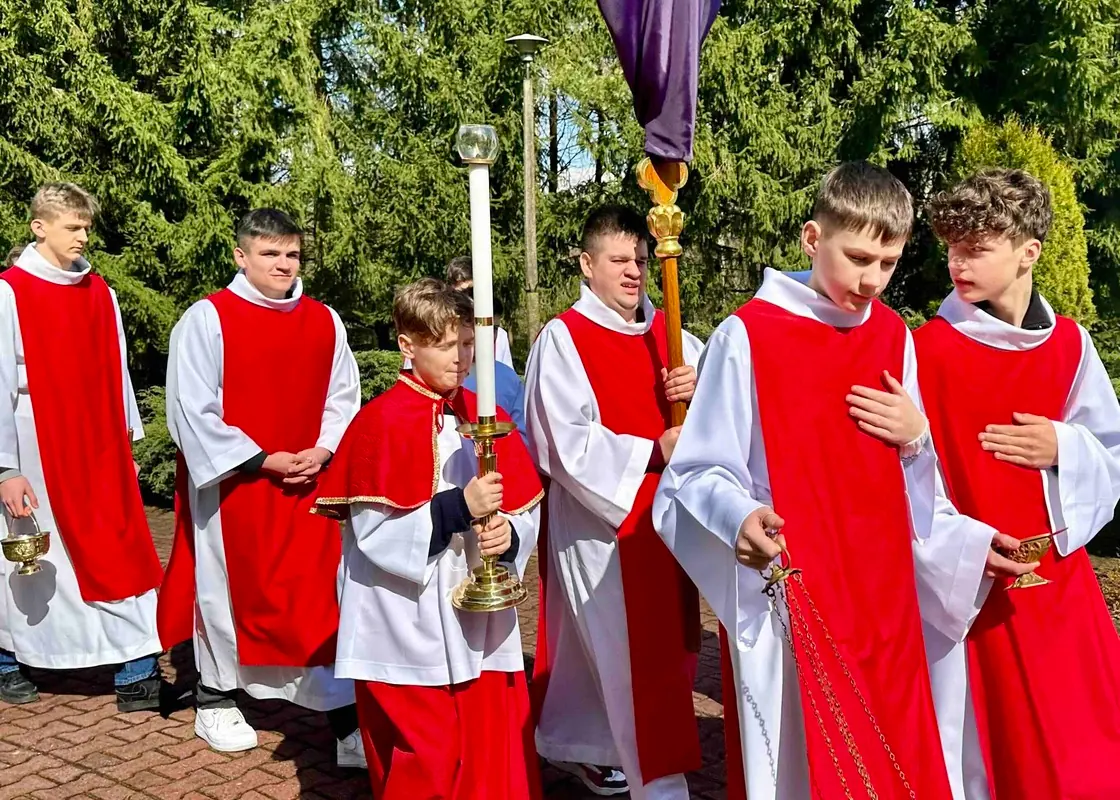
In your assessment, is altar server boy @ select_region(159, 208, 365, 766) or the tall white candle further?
altar server boy @ select_region(159, 208, 365, 766)

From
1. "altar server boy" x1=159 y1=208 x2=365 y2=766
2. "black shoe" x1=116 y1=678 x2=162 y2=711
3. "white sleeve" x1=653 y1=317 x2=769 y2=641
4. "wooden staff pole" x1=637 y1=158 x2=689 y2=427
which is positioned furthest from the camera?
"black shoe" x1=116 y1=678 x2=162 y2=711

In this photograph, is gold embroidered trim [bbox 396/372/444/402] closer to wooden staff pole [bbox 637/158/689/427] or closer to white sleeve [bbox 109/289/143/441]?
wooden staff pole [bbox 637/158/689/427]

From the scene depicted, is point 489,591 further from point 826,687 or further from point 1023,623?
point 1023,623

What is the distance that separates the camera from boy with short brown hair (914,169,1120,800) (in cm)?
338

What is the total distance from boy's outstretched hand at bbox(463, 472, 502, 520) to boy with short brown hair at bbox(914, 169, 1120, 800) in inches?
51.8

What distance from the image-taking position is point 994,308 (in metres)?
3.52

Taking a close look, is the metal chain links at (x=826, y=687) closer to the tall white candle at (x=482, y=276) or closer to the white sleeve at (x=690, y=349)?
the tall white candle at (x=482, y=276)

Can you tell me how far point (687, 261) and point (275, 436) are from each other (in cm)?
907

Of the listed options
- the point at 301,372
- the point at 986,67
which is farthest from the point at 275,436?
the point at 986,67

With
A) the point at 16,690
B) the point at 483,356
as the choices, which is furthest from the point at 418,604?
the point at 16,690

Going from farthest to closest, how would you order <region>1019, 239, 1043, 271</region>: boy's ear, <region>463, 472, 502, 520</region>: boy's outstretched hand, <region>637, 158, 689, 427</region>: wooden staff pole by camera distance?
1. <region>637, 158, 689, 427</region>: wooden staff pole
2. <region>1019, 239, 1043, 271</region>: boy's ear
3. <region>463, 472, 502, 520</region>: boy's outstretched hand

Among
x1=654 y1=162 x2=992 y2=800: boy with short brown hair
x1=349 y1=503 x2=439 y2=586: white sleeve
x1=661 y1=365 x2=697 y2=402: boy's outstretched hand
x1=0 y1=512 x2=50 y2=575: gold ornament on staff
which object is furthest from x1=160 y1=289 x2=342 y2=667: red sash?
x1=654 y1=162 x2=992 y2=800: boy with short brown hair

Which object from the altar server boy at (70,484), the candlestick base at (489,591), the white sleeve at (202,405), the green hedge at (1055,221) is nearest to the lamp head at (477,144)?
the candlestick base at (489,591)

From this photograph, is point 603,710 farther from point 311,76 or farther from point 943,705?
point 311,76
